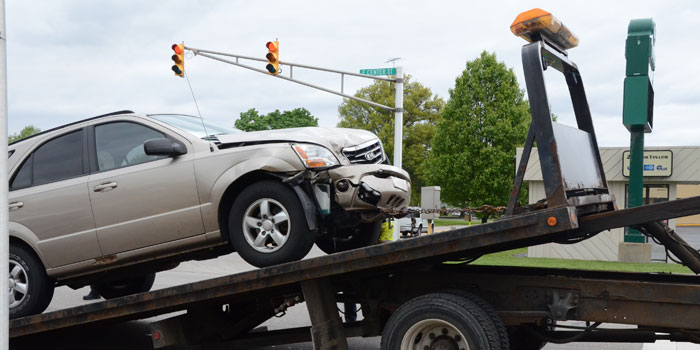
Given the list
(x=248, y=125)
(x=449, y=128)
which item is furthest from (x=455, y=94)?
(x=248, y=125)

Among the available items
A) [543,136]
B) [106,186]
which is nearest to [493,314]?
[543,136]

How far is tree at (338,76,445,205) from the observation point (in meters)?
52.9

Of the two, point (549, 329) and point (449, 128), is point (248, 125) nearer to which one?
point (449, 128)

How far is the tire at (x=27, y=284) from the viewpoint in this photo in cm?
582

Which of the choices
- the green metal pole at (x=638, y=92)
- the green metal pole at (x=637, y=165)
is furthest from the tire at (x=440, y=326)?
the green metal pole at (x=637, y=165)

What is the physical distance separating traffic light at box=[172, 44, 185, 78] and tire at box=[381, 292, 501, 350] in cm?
1411

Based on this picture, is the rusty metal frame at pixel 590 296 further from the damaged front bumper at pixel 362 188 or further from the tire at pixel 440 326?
the damaged front bumper at pixel 362 188

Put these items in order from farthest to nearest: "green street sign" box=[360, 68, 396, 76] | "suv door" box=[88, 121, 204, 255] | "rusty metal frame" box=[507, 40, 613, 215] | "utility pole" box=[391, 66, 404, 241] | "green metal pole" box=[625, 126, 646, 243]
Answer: "utility pole" box=[391, 66, 404, 241] → "green street sign" box=[360, 68, 396, 76] → "green metal pole" box=[625, 126, 646, 243] → "suv door" box=[88, 121, 204, 255] → "rusty metal frame" box=[507, 40, 613, 215]

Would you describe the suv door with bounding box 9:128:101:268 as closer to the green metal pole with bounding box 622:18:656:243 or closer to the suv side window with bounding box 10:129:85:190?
the suv side window with bounding box 10:129:85:190

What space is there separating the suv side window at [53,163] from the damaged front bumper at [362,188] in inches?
93.2

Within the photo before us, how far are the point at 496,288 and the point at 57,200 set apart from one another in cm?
381

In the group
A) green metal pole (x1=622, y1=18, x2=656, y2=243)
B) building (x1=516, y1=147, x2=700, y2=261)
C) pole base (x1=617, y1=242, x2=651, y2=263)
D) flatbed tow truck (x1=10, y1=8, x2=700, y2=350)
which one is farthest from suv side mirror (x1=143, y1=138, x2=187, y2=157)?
pole base (x1=617, y1=242, x2=651, y2=263)

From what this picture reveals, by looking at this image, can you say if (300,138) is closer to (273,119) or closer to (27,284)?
(27,284)

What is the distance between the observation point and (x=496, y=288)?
472 centimetres
